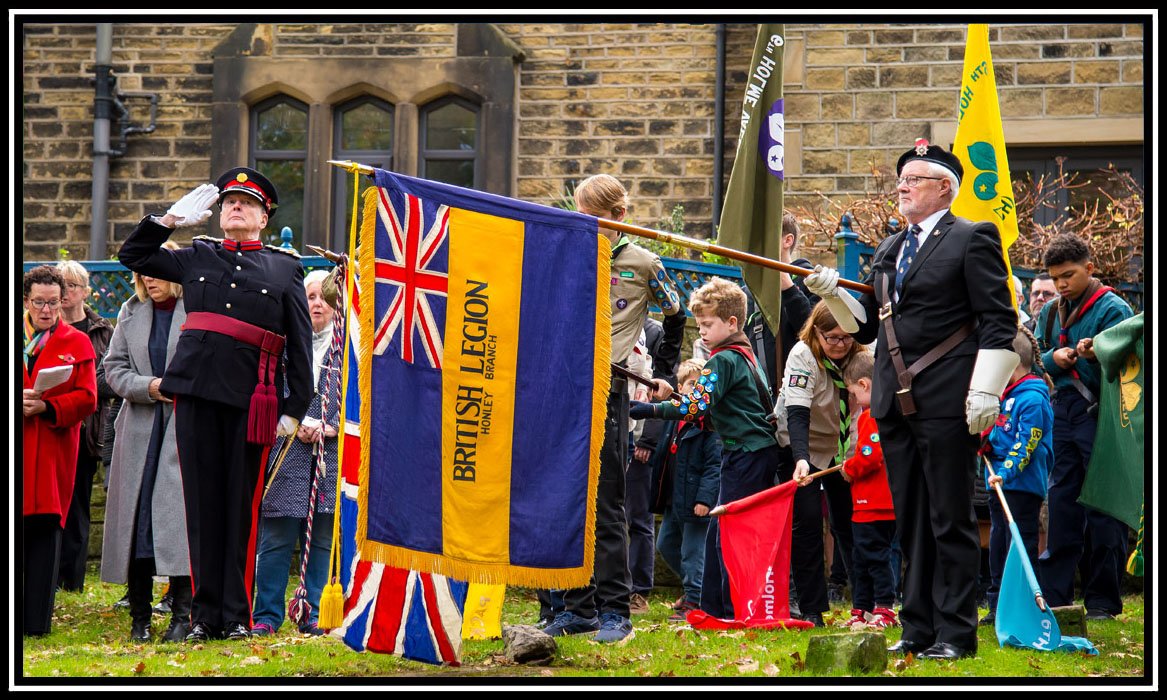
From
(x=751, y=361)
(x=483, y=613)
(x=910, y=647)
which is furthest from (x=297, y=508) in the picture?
(x=910, y=647)

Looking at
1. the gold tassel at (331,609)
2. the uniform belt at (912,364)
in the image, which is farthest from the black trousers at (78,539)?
the uniform belt at (912,364)

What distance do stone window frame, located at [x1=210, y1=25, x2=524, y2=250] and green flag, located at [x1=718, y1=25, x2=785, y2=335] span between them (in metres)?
7.37

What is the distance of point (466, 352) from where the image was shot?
5715mm

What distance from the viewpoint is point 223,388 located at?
6.87 metres

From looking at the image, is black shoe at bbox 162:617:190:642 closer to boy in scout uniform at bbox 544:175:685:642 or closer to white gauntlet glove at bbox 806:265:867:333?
boy in scout uniform at bbox 544:175:685:642

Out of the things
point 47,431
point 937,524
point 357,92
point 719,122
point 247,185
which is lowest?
point 937,524

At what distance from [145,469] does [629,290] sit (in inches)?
107

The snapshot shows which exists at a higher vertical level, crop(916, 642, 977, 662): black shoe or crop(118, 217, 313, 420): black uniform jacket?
crop(118, 217, 313, 420): black uniform jacket

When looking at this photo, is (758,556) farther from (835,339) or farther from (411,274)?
(411,274)

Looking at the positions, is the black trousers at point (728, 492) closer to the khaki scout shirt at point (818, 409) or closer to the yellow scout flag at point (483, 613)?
the khaki scout shirt at point (818, 409)

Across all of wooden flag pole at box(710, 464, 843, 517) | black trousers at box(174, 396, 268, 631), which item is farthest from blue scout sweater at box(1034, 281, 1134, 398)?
black trousers at box(174, 396, 268, 631)

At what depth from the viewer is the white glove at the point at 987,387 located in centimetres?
592

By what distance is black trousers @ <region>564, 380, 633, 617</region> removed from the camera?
675 cm

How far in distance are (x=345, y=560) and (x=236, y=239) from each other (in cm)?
189
